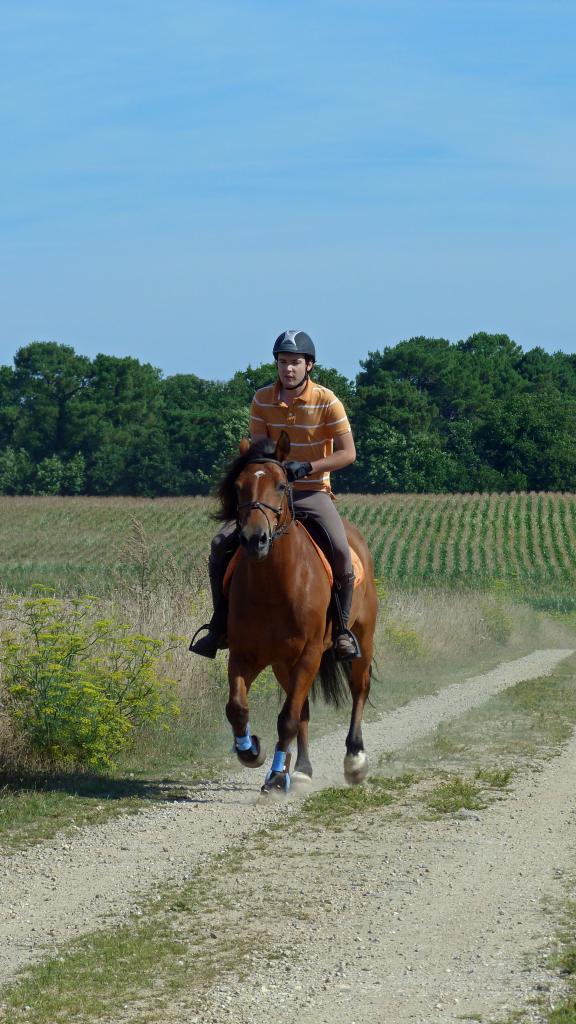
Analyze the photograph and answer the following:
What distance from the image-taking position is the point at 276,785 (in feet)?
28.8

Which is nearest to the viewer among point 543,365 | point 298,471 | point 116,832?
point 116,832

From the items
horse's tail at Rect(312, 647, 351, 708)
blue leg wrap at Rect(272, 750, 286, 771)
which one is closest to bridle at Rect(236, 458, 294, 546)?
blue leg wrap at Rect(272, 750, 286, 771)

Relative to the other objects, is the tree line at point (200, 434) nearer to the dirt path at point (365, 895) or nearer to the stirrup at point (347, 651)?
the stirrup at point (347, 651)

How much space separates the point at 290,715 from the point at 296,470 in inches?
69.7

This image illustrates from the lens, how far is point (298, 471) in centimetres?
860

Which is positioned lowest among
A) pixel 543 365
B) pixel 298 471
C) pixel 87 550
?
pixel 87 550

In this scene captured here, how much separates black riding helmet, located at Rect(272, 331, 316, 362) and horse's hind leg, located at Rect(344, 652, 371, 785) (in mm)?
2889

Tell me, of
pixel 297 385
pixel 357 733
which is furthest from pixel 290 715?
pixel 297 385

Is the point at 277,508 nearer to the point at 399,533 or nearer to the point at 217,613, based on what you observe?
the point at 217,613

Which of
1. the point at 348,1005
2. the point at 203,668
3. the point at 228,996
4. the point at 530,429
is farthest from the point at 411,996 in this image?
the point at 530,429

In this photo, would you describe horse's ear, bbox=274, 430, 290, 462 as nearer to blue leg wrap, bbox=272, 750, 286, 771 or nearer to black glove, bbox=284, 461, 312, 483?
black glove, bbox=284, 461, 312, 483

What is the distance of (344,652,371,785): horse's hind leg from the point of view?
377 inches

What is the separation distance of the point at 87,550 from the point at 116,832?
5489 cm

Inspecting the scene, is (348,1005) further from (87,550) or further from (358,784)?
(87,550)
